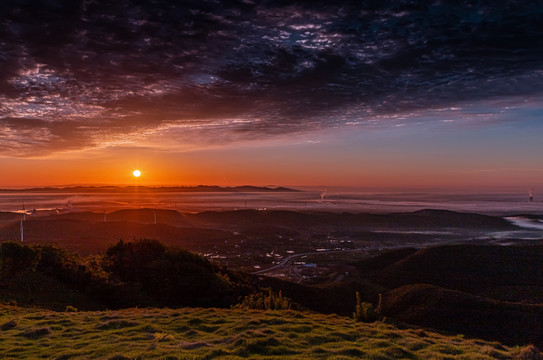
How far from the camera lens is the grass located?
10.4 meters

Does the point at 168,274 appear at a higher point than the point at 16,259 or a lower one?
lower

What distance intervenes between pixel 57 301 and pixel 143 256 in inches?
418

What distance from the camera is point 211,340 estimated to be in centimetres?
1188

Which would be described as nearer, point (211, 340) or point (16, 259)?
point (211, 340)

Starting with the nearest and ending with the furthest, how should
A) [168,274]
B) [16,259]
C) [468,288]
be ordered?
1. [16,259]
2. [168,274]
3. [468,288]

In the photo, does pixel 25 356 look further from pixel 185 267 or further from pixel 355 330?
pixel 185 267

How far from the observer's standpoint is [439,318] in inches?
1065

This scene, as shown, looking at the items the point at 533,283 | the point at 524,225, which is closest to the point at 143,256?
the point at 533,283

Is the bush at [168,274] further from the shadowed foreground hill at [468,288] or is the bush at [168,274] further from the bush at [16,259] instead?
the shadowed foreground hill at [468,288]

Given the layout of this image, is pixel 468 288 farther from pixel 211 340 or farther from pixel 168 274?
pixel 211 340

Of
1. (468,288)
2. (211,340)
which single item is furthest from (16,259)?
(468,288)

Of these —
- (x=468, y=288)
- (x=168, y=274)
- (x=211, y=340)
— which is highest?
(x=211, y=340)

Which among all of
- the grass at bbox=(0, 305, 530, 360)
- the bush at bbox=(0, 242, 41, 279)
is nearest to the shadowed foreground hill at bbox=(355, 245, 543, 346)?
the grass at bbox=(0, 305, 530, 360)

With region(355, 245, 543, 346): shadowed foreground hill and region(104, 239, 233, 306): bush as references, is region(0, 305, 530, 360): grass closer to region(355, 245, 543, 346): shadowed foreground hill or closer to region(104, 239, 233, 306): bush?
region(104, 239, 233, 306): bush
